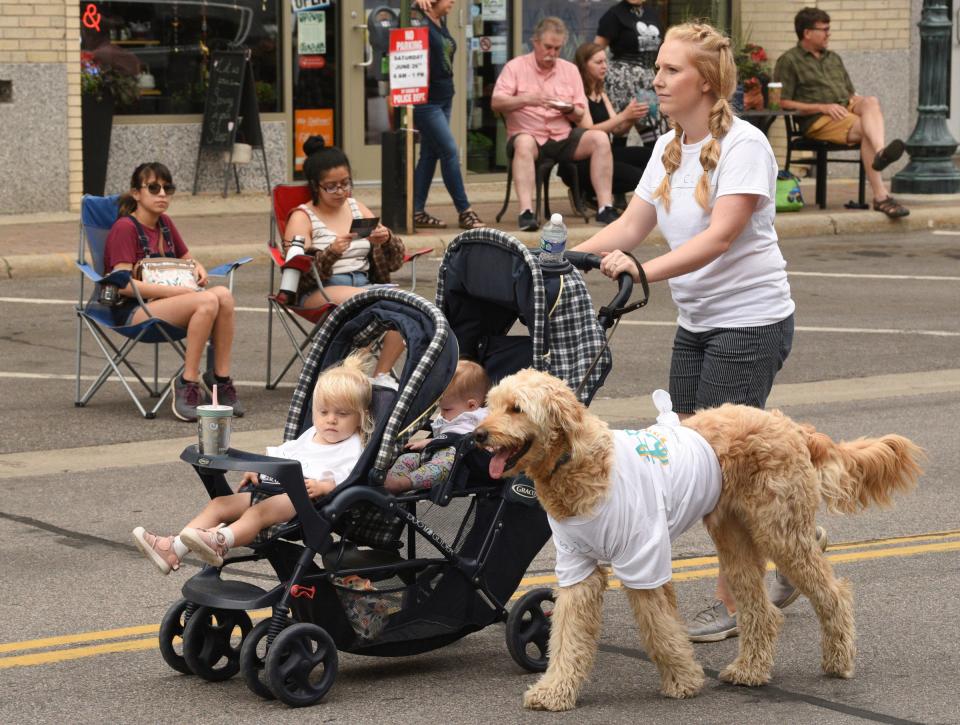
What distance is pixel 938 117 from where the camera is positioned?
748 inches

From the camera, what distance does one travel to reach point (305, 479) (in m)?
5.54

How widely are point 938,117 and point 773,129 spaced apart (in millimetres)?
3441

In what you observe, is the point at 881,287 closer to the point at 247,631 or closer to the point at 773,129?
the point at 773,129

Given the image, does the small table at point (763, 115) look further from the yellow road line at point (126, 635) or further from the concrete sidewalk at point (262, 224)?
the yellow road line at point (126, 635)

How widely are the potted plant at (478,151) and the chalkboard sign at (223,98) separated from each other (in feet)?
11.1

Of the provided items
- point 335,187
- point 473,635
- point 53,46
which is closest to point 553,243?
point 473,635

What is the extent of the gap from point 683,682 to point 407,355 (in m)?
1.38

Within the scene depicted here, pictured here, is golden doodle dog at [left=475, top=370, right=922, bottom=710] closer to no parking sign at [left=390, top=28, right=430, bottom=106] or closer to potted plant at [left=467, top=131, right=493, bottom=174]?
no parking sign at [left=390, top=28, right=430, bottom=106]

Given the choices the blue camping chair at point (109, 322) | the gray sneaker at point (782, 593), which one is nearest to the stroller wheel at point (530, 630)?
the gray sneaker at point (782, 593)

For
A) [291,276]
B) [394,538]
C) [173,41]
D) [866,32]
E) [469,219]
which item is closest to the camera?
[394,538]

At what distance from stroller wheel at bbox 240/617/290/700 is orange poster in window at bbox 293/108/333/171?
14.5m

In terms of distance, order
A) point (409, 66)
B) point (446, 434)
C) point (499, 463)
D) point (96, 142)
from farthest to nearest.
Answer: point (96, 142)
point (409, 66)
point (446, 434)
point (499, 463)

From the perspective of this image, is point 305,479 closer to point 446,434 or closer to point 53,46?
point 446,434

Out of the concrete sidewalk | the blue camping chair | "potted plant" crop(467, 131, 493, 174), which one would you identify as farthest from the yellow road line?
"potted plant" crop(467, 131, 493, 174)
